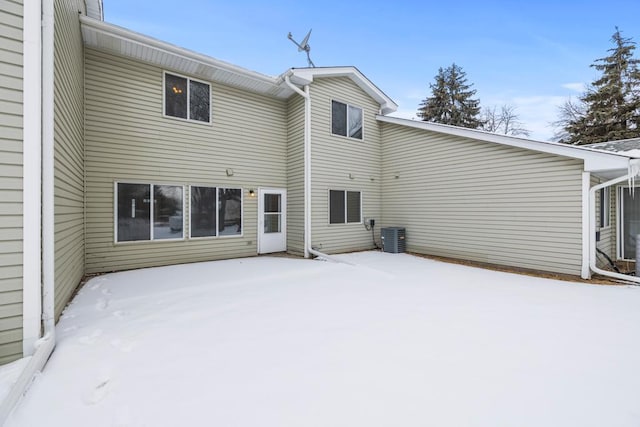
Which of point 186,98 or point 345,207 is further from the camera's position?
point 345,207

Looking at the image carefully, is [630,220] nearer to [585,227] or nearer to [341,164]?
[585,227]

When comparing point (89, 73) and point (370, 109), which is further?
point (370, 109)

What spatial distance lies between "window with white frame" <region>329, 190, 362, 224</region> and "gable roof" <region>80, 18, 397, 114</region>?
334cm

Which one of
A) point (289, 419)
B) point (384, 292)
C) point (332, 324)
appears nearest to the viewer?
point (289, 419)

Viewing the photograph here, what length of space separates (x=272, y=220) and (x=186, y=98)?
153 inches

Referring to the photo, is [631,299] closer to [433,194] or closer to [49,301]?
[433,194]

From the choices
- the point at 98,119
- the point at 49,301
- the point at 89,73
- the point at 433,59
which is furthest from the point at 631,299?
the point at 433,59

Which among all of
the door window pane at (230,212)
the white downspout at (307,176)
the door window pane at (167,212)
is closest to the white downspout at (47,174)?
the door window pane at (167,212)

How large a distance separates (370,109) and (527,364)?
28.0 ft

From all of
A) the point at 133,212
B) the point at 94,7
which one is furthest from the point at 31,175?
the point at 94,7

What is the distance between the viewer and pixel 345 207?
8.71m

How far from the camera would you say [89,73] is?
19.1ft

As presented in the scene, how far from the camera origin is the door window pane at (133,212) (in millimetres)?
6059

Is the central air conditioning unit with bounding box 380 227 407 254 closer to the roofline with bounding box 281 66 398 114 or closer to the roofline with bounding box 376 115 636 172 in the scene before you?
the roofline with bounding box 376 115 636 172
